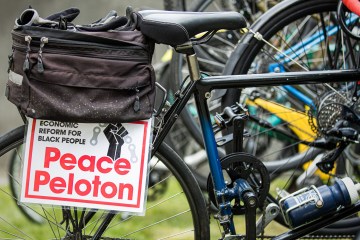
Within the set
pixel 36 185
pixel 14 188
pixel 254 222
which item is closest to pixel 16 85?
pixel 36 185

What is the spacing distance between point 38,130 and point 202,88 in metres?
0.73

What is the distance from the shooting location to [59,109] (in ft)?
9.68

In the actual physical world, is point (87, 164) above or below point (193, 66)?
below

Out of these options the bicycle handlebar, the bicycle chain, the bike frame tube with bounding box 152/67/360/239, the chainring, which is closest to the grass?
the bicycle chain

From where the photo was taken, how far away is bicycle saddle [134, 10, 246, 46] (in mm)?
3027

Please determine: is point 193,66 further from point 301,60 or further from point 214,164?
point 301,60

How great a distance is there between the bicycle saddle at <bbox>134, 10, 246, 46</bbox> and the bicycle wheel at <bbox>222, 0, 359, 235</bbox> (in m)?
0.57

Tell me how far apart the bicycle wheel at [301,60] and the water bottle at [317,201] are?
1.35 ft

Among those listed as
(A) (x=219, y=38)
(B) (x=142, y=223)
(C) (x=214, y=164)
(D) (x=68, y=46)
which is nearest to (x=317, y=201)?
(C) (x=214, y=164)

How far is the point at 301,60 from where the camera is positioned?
418 cm

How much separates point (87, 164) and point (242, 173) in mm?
737

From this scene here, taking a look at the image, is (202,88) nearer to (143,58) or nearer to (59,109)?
(143,58)

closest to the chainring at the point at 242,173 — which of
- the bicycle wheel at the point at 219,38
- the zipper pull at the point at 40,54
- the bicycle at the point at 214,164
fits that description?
the bicycle at the point at 214,164

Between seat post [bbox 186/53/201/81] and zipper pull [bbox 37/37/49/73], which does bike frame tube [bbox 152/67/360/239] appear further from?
zipper pull [bbox 37/37/49/73]
